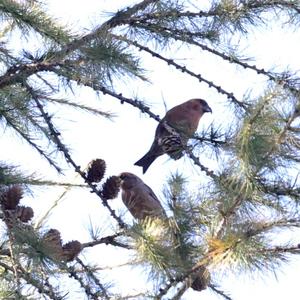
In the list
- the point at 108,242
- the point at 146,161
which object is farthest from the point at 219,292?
the point at 146,161

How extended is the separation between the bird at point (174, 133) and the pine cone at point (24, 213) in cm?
48

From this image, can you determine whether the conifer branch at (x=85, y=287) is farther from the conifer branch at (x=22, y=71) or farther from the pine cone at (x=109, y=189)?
the conifer branch at (x=22, y=71)

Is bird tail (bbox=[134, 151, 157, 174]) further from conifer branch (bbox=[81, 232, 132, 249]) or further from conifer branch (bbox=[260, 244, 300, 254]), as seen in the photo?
conifer branch (bbox=[260, 244, 300, 254])

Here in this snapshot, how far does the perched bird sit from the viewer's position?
11.5ft

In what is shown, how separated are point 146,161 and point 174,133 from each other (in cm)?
124

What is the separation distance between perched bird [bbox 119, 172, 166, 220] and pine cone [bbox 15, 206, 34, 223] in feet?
1.55

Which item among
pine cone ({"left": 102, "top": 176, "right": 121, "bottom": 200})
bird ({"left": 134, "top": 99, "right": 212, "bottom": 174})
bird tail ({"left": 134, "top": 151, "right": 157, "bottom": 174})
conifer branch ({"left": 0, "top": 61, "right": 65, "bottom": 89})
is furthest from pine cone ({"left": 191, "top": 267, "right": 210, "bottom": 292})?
bird tail ({"left": 134, "top": 151, "right": 157, "bottom": 174})

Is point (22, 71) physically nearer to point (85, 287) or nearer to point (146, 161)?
point (85, 287)

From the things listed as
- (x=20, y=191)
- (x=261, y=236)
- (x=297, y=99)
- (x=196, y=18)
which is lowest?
(x=261, y=236)

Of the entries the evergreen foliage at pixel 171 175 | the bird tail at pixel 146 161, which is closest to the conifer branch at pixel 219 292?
Result: the evergreen foliage at pixel 171 175

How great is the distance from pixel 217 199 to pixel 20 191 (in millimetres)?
724

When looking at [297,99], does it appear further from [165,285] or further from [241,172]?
[165,285]

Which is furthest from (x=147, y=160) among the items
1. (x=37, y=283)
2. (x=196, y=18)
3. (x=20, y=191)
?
(x=37, y=283)

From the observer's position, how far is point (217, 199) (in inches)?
97.5
